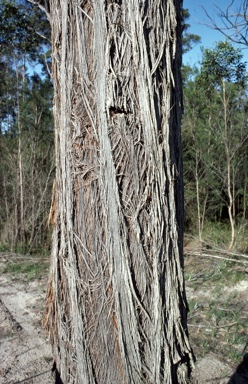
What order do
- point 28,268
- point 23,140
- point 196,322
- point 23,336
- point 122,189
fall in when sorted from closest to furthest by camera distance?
point 122,189
point 23,336
point 196,322
point 28,268
point 23,140

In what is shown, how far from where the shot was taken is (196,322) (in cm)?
356

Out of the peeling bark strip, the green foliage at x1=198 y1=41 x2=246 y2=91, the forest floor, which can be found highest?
the green foliage at x1=198 y1=41 x2=246 y2=91

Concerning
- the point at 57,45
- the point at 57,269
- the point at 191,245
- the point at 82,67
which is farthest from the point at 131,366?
the point at 191,245

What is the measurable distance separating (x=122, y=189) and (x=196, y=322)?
2.63 metres

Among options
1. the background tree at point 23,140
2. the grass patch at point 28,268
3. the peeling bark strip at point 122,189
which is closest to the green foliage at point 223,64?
the background tree at point 23,140

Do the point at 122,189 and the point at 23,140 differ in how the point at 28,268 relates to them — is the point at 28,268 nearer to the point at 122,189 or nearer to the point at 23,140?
the point at 23,140

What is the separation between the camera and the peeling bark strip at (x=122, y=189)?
131cm

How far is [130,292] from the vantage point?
4.28 feet

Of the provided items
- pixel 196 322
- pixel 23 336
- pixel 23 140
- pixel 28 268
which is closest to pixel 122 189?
pixel 23 336

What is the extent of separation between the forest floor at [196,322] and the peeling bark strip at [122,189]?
68cm

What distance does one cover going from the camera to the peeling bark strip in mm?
1314

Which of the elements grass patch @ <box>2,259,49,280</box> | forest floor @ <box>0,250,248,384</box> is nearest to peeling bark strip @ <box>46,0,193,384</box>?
forest floor @ <box>0,250,248,384</box>

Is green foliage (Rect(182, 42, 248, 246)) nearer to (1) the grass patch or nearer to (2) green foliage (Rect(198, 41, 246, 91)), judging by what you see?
(2) green foliage (Rect(198, 41, 246, 91))

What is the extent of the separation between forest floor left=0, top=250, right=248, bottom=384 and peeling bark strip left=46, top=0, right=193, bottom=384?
26.8 inches
